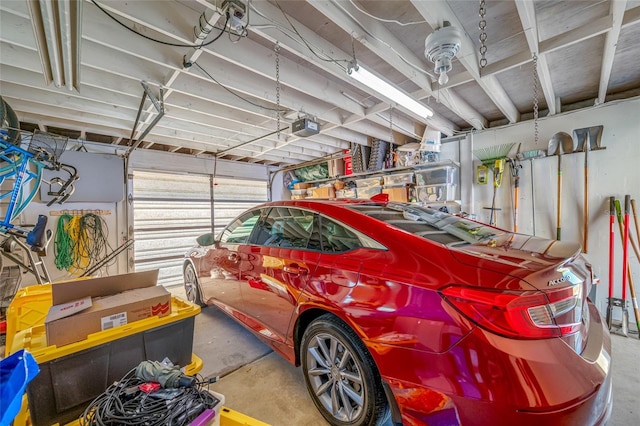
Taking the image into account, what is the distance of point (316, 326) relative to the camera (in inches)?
63.4

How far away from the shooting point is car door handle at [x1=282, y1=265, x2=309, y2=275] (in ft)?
5.53

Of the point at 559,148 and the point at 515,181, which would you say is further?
the point at 515,181

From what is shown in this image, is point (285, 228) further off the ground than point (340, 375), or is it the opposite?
point (285, 228)

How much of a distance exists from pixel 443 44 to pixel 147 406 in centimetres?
254

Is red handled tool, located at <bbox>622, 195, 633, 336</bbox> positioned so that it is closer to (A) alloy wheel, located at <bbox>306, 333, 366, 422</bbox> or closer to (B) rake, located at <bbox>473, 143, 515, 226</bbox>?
(B) rake, located at <bbox>473, 143, 515, 226</bbox>

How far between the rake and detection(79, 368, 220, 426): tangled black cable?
13.6 feet

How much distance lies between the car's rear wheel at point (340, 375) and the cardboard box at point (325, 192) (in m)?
4.09

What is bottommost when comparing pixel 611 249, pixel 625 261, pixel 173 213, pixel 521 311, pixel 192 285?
pixel 192 285

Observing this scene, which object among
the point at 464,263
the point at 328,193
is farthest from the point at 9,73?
the point at 328,193

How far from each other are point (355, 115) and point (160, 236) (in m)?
4.56

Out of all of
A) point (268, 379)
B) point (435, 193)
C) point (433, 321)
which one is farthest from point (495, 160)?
point (268, 379)

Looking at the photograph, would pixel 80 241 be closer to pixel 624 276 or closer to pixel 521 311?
pixel 521 311

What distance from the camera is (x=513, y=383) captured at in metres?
0.95

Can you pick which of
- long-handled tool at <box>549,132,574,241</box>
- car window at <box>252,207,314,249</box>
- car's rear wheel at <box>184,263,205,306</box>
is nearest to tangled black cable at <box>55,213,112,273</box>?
car's rear wheel at <box>184,263,205,306</box>
